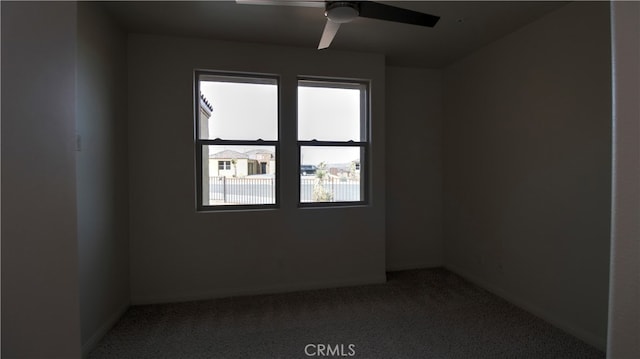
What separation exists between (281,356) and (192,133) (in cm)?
224

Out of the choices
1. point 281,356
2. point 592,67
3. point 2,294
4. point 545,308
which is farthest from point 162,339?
point 592,67

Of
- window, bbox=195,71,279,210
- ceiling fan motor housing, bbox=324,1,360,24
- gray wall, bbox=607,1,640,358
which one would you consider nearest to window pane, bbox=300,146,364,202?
window, bbox=195,71,279,210

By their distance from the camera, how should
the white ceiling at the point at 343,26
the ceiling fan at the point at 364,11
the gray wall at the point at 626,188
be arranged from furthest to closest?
the white ceiling at the point at 343,26, the ceiling fan at the point at 364,11, the gray wall at the point at 626,188

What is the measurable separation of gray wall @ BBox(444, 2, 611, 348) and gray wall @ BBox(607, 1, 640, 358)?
92.1 inches

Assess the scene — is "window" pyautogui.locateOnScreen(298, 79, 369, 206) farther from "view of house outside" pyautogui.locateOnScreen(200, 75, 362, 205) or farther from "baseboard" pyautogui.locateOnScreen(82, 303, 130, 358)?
"baseboard" pyautogui.locateOnScreen(82, 303, 130, 358)

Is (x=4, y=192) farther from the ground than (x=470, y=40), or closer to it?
closer to it

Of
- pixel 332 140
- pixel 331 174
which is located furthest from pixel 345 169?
pixel 332 140

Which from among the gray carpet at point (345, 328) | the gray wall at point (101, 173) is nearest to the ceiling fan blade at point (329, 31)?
the gray wall at point (101, 173)

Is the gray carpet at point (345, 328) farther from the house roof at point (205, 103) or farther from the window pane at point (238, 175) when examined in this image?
the house roof at point (205, 103)

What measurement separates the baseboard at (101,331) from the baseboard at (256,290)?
229 millimetres

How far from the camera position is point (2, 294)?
18.0 inches

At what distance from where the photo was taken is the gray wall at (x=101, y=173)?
2.16 m

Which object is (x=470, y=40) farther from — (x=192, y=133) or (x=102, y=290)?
(x=102, y=290)

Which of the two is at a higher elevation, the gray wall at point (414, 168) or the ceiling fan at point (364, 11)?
the ceiling fan at point (364, 11)
